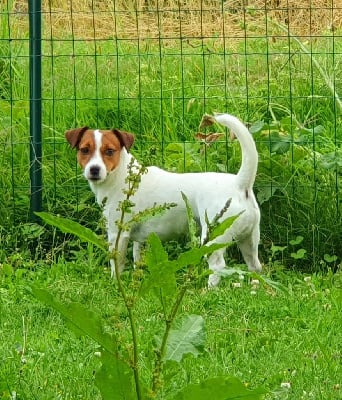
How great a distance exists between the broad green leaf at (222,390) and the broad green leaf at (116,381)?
0.55ft

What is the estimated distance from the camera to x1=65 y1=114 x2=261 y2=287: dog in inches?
252

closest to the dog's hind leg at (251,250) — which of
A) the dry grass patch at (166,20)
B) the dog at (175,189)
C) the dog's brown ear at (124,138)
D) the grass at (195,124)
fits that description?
the dog at (175,189)

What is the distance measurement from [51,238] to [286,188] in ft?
5.27

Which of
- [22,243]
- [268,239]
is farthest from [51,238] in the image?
[268,239]

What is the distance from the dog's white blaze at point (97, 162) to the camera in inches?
262

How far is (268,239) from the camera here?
7.18 m

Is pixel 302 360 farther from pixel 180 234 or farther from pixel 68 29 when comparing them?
pixel 68 29

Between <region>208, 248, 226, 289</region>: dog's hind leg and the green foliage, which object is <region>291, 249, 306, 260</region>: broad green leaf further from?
the green foliage

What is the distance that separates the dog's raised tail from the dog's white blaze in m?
0.78

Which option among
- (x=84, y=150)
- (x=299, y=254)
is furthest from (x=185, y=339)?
(x=299, y=254)

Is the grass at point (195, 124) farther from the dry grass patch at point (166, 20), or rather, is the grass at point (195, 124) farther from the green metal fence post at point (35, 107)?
the dry grass patch at point (166, 20)

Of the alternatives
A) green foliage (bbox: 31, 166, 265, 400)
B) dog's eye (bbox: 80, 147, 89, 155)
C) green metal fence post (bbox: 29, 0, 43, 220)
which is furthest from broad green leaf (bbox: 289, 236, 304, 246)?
green foliage (bbox: 31, 166, 265, 400)

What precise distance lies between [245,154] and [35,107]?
5.81 ft

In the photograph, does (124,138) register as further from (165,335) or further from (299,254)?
(165,335)
